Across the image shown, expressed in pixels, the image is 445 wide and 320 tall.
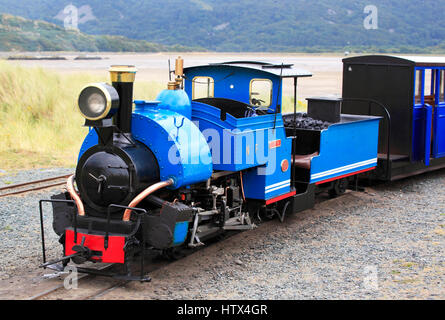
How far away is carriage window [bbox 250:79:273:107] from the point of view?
27.0 ft

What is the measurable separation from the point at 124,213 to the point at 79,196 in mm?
778

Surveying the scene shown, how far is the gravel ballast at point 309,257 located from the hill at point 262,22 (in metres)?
76.2

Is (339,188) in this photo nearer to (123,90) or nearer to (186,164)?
(186,164)

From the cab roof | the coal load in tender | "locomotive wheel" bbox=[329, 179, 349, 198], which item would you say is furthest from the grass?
the cab roof

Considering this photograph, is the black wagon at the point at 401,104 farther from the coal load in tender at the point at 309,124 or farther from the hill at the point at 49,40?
the hill at the point at 49,40

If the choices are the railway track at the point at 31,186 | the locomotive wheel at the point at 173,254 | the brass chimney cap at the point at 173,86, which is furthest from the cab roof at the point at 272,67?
the railway track at the point at 31,186

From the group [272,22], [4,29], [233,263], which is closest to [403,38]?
[272,22]

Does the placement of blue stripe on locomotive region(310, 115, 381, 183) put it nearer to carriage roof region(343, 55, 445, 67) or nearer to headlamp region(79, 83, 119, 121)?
carriage roof region(343, 55, 445, 67)

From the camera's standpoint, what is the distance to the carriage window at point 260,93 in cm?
824

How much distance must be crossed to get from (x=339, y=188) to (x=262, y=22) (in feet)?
343

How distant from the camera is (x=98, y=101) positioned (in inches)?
241

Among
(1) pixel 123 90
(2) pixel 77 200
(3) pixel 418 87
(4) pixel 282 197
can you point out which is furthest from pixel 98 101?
(3) pixel 418 87

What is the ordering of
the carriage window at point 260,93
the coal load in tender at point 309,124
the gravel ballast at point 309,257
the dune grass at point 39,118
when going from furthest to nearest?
the dune grass at point 39,118
the coal load in tender at point 309,124
the carriage window at point 260,93
the gravel ballast at point 309,257
